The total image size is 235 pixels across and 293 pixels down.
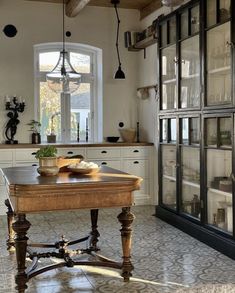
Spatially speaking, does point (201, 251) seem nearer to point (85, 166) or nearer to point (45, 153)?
point (85, 166)

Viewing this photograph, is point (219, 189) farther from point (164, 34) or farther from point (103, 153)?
point (103, 153)

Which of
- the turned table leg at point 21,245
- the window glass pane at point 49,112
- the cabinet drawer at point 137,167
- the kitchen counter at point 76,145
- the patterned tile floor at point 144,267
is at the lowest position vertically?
the patterned tile floor at point 144,267

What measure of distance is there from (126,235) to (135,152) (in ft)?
10.2

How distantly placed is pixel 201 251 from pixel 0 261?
1865 mm

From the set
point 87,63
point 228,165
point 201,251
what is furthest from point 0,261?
point 87,63

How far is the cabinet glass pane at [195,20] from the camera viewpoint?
4391 millimetres

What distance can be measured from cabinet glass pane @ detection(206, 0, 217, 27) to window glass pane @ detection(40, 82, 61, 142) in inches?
120

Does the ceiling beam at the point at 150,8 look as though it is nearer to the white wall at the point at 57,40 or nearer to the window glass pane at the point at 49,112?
the white wall at the point at 57,40

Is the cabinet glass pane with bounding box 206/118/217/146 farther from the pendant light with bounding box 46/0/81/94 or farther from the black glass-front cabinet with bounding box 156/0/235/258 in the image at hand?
the pendant light with bounding box 46/0/81/94

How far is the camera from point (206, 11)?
4176 mm

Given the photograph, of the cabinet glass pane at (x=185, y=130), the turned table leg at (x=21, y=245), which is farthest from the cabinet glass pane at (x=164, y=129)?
the turned table leg at (x=21, y=245)

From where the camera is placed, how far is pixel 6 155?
18.4ft

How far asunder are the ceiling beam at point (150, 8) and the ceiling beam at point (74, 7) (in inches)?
43.3

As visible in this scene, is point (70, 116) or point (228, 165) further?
point (70, 116)
